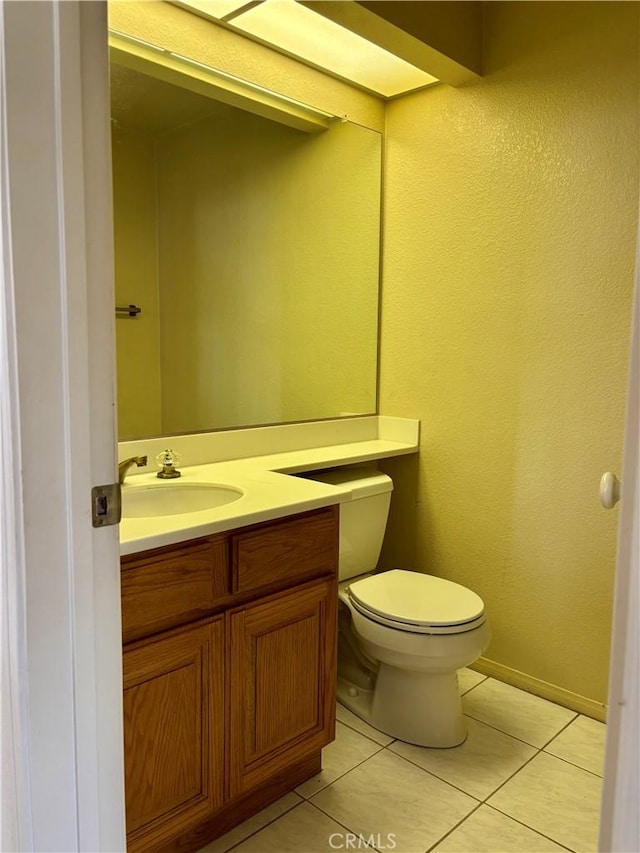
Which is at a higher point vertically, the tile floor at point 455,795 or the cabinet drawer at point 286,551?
the cabinet drawer at point 286,551

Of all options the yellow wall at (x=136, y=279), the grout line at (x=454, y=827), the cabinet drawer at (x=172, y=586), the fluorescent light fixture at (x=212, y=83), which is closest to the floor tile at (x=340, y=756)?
the grout line at (x=454, y=827)

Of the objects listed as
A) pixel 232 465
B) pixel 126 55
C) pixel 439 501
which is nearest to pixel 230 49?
pixel 126 55

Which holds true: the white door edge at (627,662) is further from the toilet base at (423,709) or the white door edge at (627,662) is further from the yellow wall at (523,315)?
the yellow wall at (523,315)

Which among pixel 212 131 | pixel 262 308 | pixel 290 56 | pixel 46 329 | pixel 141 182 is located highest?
pixel 290 56

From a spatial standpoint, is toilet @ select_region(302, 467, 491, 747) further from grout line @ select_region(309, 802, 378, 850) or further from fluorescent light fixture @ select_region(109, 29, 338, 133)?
fluorescent light fixture @ select_region(109, 29, 338, 133)

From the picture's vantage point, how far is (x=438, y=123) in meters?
2.24

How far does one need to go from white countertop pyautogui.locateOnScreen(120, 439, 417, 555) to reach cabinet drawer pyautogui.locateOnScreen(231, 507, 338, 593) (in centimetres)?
5

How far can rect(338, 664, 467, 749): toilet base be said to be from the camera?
1869 millimetres

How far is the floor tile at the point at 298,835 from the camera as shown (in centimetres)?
146

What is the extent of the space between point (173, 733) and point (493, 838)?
84cm

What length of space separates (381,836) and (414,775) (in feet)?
0.86

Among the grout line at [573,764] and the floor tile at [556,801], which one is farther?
the grout line at [573,764]

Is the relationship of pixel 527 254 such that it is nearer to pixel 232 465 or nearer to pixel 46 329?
pixel 232 465

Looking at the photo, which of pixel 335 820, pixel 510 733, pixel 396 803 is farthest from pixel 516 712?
pixel 335 820
